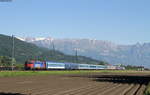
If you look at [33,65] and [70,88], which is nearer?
[70,88]

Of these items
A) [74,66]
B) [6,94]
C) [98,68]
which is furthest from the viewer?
[98,68]

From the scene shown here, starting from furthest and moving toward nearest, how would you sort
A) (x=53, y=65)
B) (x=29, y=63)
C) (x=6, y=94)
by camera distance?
(x=53, y=65), (x=29, y=63), (x=6, y=94)

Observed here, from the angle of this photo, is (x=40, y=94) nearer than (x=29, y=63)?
Yes

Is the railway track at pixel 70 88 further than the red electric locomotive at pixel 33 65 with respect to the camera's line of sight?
No

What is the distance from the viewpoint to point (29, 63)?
127188mm

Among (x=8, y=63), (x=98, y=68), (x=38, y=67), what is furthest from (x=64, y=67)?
(x=98, y=68)

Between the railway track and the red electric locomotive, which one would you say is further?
the red electric locomotive

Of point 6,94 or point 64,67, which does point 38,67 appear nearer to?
point 64,67

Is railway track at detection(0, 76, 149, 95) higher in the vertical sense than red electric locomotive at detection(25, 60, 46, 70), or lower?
lower

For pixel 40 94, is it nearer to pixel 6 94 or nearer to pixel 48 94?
pixel 48 94

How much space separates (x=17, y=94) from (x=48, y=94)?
299cm

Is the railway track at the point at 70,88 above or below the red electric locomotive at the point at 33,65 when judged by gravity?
below

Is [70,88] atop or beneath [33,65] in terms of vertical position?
beneath

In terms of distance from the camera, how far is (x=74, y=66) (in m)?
162
